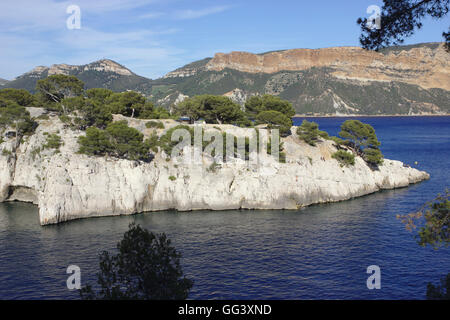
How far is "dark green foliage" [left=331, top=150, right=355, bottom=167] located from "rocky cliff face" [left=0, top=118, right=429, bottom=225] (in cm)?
239

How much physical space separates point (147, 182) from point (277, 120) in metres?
31.3

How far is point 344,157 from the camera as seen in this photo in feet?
238

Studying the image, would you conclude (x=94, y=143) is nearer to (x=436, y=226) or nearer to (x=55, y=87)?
(x=55, y=87)

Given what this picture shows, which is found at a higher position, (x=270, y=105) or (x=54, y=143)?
(x=270, y=105)

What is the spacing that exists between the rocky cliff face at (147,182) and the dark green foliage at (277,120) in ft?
25.1

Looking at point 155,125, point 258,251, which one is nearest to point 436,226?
point 258,251

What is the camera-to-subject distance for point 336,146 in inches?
3132

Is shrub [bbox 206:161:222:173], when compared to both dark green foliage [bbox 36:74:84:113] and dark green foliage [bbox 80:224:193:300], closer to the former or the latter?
dark green foliage [bbox 36:74:84:113]

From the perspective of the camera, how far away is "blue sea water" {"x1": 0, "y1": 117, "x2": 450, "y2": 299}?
107 feet

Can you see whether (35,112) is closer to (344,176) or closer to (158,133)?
(158,133)

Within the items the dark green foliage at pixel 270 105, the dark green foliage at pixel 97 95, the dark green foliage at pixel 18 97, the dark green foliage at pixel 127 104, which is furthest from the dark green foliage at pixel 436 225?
the dark green foliage at pixel 18 97

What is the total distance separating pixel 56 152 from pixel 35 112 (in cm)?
1618

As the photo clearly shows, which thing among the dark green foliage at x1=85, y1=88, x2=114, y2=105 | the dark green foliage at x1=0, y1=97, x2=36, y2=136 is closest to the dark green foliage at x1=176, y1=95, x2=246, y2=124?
the dark green foliage at x1=85, y1=88, x2=114, y2=105

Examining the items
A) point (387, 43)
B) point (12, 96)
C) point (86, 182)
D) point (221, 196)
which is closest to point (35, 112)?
point (12, 96)
